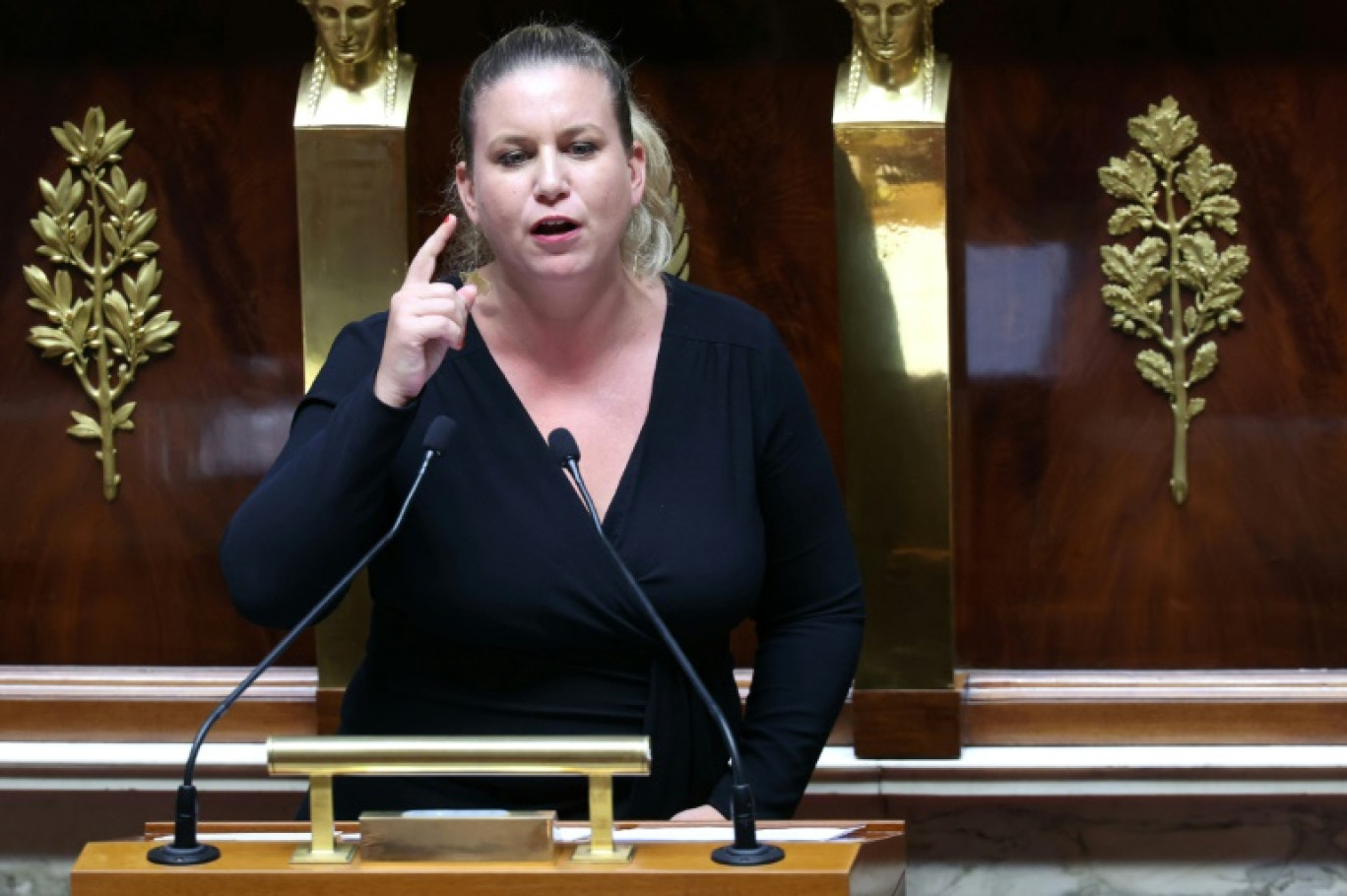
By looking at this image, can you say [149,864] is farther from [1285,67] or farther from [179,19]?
[1285,67]

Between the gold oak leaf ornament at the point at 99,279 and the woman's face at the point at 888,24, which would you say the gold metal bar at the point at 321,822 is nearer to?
the woman's face at the point at 888,24

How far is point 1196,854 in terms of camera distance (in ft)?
9.72

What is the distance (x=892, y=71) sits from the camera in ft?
9.41

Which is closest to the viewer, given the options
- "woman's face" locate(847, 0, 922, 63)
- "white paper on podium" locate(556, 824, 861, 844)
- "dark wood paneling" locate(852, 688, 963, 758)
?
"white paper on podium" locate(556, 824, 861, 844)

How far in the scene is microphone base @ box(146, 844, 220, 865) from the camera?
1576 mm

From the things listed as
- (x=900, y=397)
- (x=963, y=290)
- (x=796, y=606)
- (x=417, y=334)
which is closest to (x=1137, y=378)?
(x=963, y=290)

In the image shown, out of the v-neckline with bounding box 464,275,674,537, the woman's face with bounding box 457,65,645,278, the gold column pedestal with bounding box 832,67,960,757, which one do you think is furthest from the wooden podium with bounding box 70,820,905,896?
the gold column pedestal with bounding box 832,67,960,757

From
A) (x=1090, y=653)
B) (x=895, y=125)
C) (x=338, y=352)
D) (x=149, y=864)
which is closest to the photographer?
(x=149, y=864)

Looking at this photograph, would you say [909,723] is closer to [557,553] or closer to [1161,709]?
[1161,709]

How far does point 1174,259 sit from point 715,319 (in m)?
1.07

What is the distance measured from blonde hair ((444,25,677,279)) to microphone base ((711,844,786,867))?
78 centimetres

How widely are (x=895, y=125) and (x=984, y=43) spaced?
26 cm

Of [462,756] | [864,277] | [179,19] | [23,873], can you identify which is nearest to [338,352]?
[462,756]

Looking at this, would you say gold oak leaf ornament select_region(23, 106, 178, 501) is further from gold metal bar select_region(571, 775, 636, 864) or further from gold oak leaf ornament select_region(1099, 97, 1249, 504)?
gold metal bar select_region(571, 775, 636, 864)
